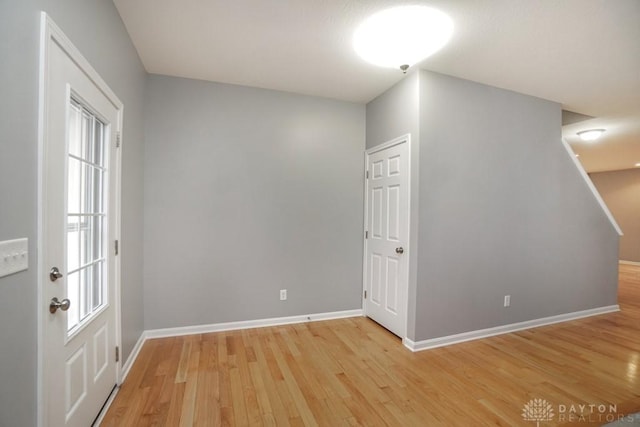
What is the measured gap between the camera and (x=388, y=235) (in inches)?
119

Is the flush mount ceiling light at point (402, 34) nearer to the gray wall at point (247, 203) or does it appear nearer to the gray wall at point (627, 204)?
the gray wall at point (247, 203)

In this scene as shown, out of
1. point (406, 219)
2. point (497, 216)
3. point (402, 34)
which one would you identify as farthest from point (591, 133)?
point (402, 34)

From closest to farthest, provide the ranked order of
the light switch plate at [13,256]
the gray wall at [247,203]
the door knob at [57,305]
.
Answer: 1. the light switch plate at [13,256]
2. the door knob at [57,305]
3. the gray wall at [247,203]

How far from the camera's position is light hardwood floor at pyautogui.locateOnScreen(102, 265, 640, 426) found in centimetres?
176

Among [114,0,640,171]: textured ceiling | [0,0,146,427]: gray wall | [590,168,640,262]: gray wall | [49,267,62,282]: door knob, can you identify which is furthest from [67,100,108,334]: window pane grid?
[590,168,640,262]: gray wall

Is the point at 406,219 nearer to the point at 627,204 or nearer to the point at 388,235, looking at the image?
the point at 388,235

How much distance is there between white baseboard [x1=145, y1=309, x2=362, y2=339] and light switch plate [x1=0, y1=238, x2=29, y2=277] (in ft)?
6.92

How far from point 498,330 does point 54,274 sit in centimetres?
372

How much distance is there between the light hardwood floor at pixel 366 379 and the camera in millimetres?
1759

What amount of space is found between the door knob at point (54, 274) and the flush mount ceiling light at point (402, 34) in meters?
2.31

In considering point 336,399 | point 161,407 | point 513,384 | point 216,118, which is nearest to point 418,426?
point 336,399

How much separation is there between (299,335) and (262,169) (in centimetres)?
184

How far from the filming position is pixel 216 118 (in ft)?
9.57

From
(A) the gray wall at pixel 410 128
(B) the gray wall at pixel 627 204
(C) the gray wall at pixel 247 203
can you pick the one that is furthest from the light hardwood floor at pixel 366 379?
(B) the gray wall at pixel 627 204
